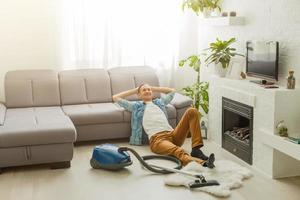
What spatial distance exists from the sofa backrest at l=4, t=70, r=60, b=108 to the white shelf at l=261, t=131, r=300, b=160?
8.70 ft

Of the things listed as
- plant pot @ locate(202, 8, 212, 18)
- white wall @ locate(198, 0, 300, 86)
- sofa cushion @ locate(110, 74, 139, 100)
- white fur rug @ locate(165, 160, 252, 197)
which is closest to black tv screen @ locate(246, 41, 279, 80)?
white wall @ locate(198, 0, 300, 86)

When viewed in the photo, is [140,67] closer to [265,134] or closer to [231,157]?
[231,157]

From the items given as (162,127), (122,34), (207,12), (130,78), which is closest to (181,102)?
(162,127)

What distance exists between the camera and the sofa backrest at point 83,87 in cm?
529

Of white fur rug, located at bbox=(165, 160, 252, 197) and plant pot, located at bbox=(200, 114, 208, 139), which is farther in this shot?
plant pot, located at bbox=(200, 114, 208, 139)

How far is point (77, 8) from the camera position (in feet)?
18.2

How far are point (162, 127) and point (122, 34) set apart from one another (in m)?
1.76

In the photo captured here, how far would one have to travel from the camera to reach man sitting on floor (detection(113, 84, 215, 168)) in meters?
4.15

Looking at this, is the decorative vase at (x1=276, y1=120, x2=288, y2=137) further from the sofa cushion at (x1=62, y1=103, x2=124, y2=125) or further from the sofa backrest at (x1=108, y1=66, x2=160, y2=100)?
the sofa backrest at (x1=108, y1=66, x2=160, y2=100)

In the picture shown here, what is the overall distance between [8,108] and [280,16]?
326 centimetres

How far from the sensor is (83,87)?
210 inches

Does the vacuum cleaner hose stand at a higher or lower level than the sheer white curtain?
lower

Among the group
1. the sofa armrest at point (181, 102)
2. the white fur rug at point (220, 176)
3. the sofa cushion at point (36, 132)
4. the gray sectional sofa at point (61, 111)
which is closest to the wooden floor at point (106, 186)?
the white fur rug at point (220, 176)

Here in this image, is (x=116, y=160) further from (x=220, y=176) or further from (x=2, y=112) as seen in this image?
(x=2, y=112)
